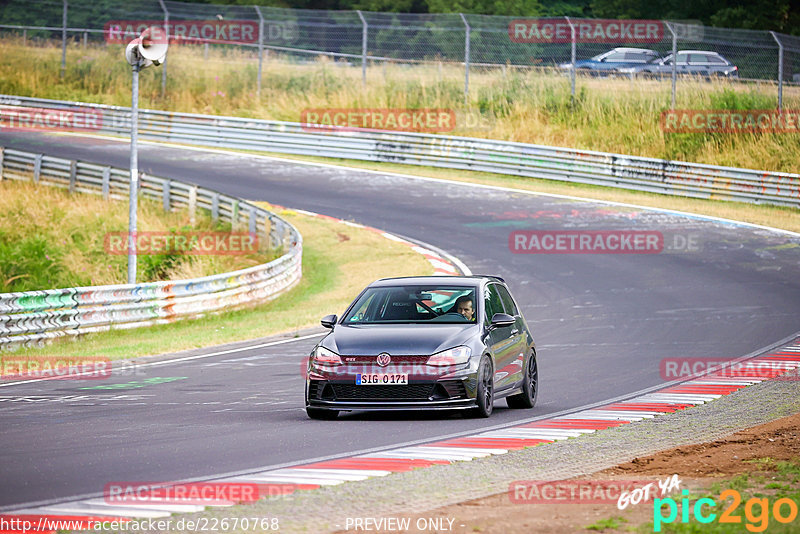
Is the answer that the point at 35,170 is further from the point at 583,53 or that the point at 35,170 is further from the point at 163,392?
the point at 163,392

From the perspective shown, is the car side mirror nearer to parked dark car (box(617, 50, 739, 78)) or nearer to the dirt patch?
the dirt patch

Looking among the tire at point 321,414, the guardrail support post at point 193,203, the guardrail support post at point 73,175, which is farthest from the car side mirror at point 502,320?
the guardrail support post at point 73,175

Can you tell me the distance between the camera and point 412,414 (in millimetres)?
12016

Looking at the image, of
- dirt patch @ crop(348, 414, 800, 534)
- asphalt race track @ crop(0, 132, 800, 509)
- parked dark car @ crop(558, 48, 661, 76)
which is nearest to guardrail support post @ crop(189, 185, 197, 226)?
asphalt race track @ crop(0, 132, 800, 509)

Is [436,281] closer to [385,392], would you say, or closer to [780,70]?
[385,392]

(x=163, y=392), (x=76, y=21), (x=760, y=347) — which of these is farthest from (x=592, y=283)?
(x=76, y=21)

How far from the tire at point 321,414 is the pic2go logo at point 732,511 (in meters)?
4.81

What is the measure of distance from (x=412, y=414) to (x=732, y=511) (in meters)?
5.50

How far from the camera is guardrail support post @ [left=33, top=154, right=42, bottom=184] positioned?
120 ft

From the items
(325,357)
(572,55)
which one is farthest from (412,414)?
(572,55)

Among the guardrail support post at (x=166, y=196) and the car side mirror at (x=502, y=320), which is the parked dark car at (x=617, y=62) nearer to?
the guardrail support post at (x=166, y=196)

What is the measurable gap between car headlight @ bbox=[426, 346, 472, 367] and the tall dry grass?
1039 inches

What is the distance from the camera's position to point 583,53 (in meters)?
37.7

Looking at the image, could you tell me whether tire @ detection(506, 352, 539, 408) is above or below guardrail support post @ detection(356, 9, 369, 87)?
below
